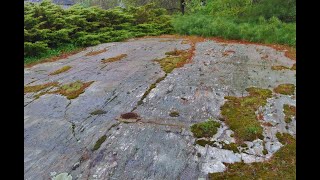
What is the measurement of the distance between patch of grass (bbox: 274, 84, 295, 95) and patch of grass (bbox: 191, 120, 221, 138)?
2.23m

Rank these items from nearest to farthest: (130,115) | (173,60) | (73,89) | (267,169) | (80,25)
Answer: (267,169) → (130,115) → (73,89) → (173,60) → (80,25)

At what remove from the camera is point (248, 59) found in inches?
354

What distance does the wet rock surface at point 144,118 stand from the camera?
4.09m

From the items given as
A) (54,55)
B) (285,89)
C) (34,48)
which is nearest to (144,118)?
(285,89)

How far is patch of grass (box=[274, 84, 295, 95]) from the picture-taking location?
6405 millimetres

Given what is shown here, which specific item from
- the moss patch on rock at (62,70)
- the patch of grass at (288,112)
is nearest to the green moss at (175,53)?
the moss patch on rock at (62,70)

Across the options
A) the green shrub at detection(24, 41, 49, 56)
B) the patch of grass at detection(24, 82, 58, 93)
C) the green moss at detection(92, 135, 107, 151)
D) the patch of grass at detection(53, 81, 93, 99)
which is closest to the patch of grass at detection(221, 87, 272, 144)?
the green moss at detection(92, 135, 107, 151)

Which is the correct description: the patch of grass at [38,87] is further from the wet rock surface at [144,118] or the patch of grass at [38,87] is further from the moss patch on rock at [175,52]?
the moss patch on rock at [175,52]

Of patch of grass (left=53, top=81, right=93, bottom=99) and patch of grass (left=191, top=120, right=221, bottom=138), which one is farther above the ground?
Answer: patch of grass (left=53, top=81, right=93, bottom=99)

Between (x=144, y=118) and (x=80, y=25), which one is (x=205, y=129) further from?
(x=80, y=25)

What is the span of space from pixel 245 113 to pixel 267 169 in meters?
1.72

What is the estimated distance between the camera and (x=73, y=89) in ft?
22.7

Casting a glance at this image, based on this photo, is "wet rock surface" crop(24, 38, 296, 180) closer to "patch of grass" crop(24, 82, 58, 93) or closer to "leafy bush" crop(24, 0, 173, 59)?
"patch of grass" crop(24, 82, 58, 93)

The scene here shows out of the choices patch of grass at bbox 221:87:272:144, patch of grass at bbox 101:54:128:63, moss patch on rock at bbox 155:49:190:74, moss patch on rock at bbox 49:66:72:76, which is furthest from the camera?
patch of grass at bbox 101:54:128:63
